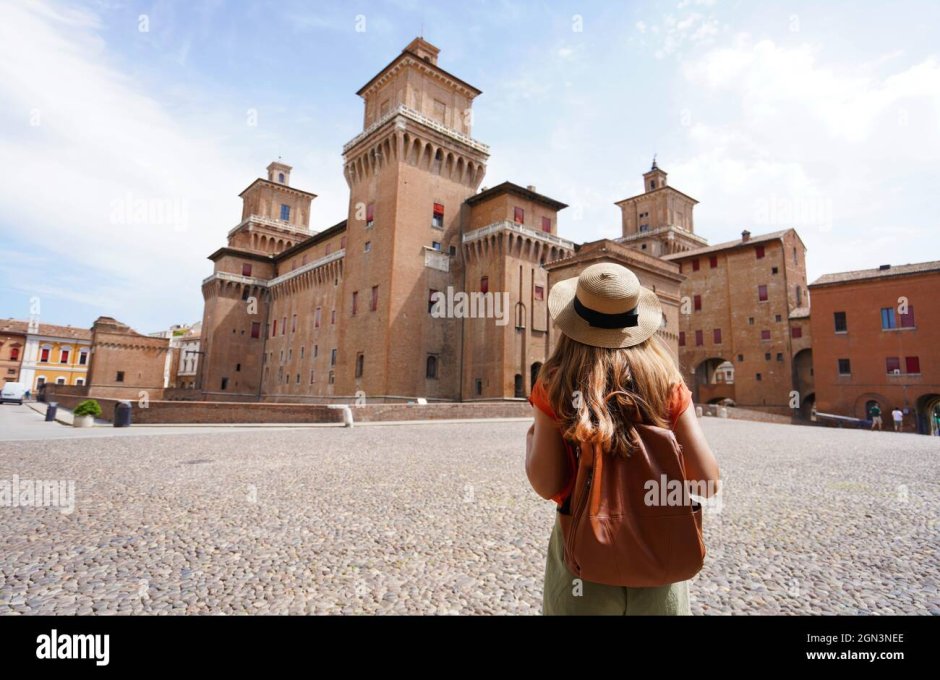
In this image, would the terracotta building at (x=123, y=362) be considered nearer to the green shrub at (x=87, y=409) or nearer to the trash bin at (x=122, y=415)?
the green shrub at (x=87, y=409)

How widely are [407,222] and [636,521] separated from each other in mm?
31559

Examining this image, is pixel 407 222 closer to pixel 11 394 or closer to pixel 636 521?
pixel 636 521

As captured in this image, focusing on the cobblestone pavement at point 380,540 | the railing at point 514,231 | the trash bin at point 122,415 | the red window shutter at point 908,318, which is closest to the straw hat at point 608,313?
the cobblestone pavement at point 380,540

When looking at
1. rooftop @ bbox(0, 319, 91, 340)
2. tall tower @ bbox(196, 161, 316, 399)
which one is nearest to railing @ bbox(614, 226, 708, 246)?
tall tower @ bbox(196, 161, 316, 399)

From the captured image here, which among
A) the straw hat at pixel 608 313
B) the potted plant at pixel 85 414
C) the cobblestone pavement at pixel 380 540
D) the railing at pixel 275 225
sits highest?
the railing at pixel 275 225

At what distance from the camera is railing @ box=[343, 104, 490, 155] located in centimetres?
3114

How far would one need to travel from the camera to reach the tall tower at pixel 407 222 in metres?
30.9

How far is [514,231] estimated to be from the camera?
31.8 meters

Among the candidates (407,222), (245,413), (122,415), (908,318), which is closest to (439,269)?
(407,222)

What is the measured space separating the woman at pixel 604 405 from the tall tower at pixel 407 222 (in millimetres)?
28610

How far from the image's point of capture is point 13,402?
37469 mm

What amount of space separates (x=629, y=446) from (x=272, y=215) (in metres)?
57.7
